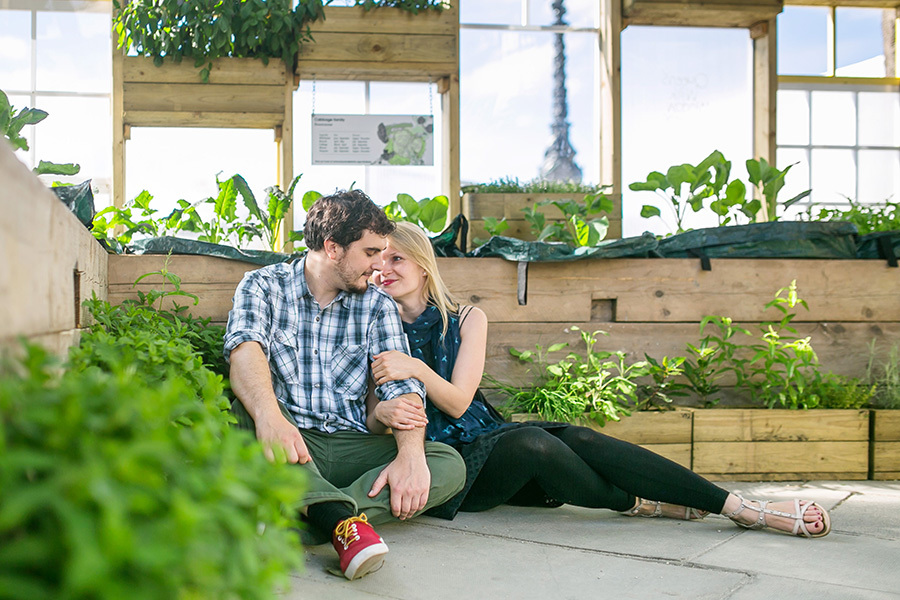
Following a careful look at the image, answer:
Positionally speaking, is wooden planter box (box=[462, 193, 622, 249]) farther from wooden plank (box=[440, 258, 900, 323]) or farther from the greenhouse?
wooden plank (box=[440, 258, 900, 323])

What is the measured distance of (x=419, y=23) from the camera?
4527mm

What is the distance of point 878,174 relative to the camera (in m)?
5.49

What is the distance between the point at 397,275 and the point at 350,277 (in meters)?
0.24

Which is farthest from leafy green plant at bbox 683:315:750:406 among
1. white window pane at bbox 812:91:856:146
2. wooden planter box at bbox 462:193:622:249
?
white window pane at bbox 812:91:856:146

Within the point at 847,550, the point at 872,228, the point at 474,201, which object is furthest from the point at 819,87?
the point at 847,550

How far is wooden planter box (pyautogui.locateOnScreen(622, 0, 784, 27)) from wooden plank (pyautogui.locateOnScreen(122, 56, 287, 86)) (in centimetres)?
233

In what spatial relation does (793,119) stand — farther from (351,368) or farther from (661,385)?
(351,368)

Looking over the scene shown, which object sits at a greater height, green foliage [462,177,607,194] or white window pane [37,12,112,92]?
white window pane [37,12,112,92]

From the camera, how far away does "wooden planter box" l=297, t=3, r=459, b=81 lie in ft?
14.6

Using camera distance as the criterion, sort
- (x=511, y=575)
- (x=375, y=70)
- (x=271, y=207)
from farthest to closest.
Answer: (x=375, y=70) → (x=271, y=207) → (x=511, y=575)

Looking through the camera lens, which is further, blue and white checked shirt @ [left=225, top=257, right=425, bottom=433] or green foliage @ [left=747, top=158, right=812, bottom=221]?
green foliage @ [left=747, top=158, right=812, bottom=221]

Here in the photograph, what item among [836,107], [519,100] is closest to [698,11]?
[519,100]

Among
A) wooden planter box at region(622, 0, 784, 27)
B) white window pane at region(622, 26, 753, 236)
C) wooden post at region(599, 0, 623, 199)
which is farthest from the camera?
white window pane at region(622, 26, 753, 236)

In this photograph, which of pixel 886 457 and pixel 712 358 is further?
pixel 712 358
